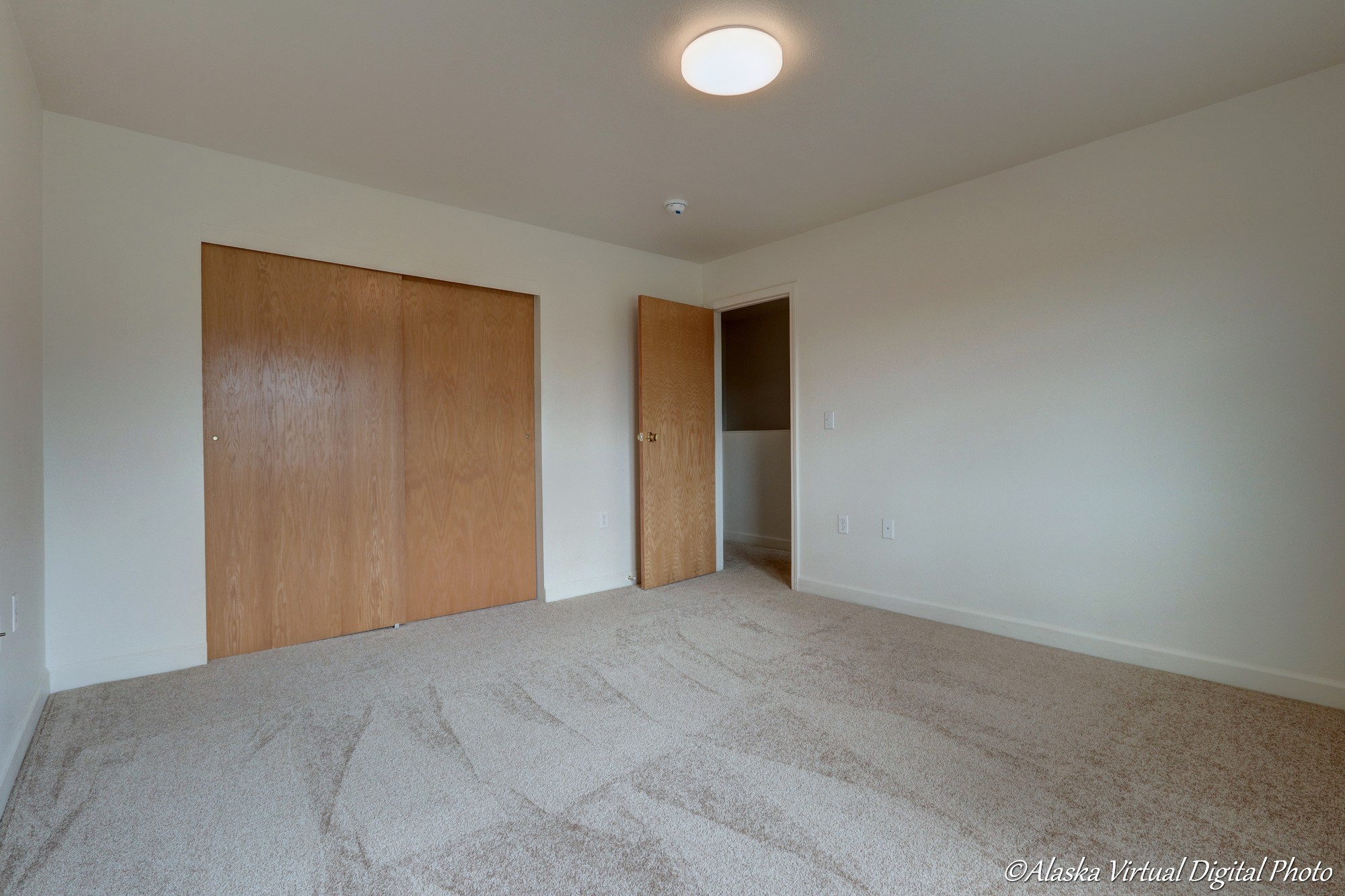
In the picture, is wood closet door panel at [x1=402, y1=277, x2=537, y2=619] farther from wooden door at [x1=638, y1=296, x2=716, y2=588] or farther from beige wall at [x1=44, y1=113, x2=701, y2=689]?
wooden door at [x1=638, y1=296, x2=716, y2=588]

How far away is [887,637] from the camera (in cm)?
299

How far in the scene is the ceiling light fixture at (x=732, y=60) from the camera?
1.94 m

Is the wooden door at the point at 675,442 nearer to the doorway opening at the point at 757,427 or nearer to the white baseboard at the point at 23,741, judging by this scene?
the doorway opening at the point at 757,427

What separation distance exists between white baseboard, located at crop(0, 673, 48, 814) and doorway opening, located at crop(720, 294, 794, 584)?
13.4 ft

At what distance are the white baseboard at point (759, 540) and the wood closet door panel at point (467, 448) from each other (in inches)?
104

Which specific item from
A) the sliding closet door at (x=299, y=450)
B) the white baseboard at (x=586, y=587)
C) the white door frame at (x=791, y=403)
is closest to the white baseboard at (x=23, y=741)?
the sliding closet door at (x=299, y=450)

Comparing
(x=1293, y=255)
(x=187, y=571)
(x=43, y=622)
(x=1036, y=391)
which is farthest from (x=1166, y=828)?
(x=43, y=622)

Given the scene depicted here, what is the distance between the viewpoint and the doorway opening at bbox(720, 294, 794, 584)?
18.7ft

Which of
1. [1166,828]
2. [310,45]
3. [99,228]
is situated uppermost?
[310,45]

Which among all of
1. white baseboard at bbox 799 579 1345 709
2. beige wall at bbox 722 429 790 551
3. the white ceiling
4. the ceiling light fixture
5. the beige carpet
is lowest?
the beige carpet

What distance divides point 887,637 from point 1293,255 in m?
2.23

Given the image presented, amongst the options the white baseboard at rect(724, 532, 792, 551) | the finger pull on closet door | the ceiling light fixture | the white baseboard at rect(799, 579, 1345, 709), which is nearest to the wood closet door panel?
the finger pull on closet door

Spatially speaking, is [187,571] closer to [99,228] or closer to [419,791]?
[99,228]

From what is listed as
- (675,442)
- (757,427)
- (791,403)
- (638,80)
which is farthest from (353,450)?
(757,427)
